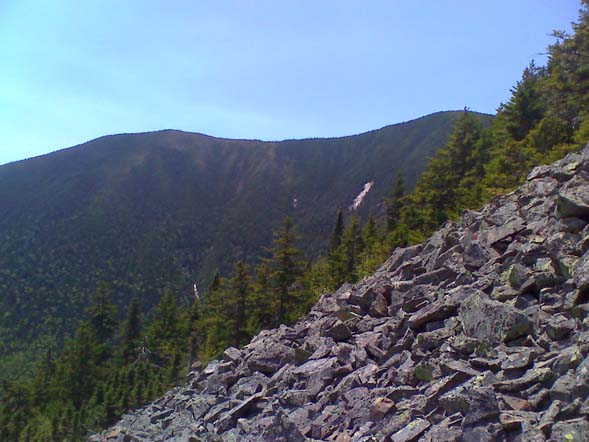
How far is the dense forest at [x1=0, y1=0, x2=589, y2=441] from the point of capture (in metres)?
23.5

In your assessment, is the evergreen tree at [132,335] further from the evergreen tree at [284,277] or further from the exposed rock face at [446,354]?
the exposed rock face at [446,354]

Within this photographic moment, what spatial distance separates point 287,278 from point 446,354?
26850 mm

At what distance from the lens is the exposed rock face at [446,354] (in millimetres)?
6578

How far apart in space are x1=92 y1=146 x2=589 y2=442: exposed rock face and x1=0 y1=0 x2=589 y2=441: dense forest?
384 inches

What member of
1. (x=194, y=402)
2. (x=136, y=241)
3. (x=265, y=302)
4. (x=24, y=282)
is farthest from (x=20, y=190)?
(x=194, y=402)

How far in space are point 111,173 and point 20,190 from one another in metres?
36.7

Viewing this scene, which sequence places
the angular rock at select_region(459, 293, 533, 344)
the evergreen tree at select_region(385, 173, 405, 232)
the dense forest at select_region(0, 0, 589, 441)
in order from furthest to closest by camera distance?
the evergreen tree at select_region(385, 173, 405, 232), the dense forest at select_region(0, 0, 589, 441), the angular rock at select_region(459, 293, 533, 344)

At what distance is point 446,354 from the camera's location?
28.5ft

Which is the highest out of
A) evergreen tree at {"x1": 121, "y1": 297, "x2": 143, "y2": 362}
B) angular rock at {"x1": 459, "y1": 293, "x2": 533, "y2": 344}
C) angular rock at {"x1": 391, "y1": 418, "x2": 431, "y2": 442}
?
angular rock at {"x1": 459, "y1": 293, "x2": 533, "y2": 344}

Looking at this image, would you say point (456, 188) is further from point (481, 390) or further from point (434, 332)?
point (481, 390)

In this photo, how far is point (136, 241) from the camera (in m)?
149

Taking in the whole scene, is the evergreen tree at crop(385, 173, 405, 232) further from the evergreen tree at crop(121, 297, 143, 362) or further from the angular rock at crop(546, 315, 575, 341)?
the angular rock at crop(546, 315, 575, 341)

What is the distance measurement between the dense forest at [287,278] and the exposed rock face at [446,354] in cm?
975

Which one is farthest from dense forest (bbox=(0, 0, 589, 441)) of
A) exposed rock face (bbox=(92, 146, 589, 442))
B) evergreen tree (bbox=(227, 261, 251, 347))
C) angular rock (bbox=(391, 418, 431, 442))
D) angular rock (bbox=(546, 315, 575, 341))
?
angular rock (bbox=(391, 418, 431, 442))
